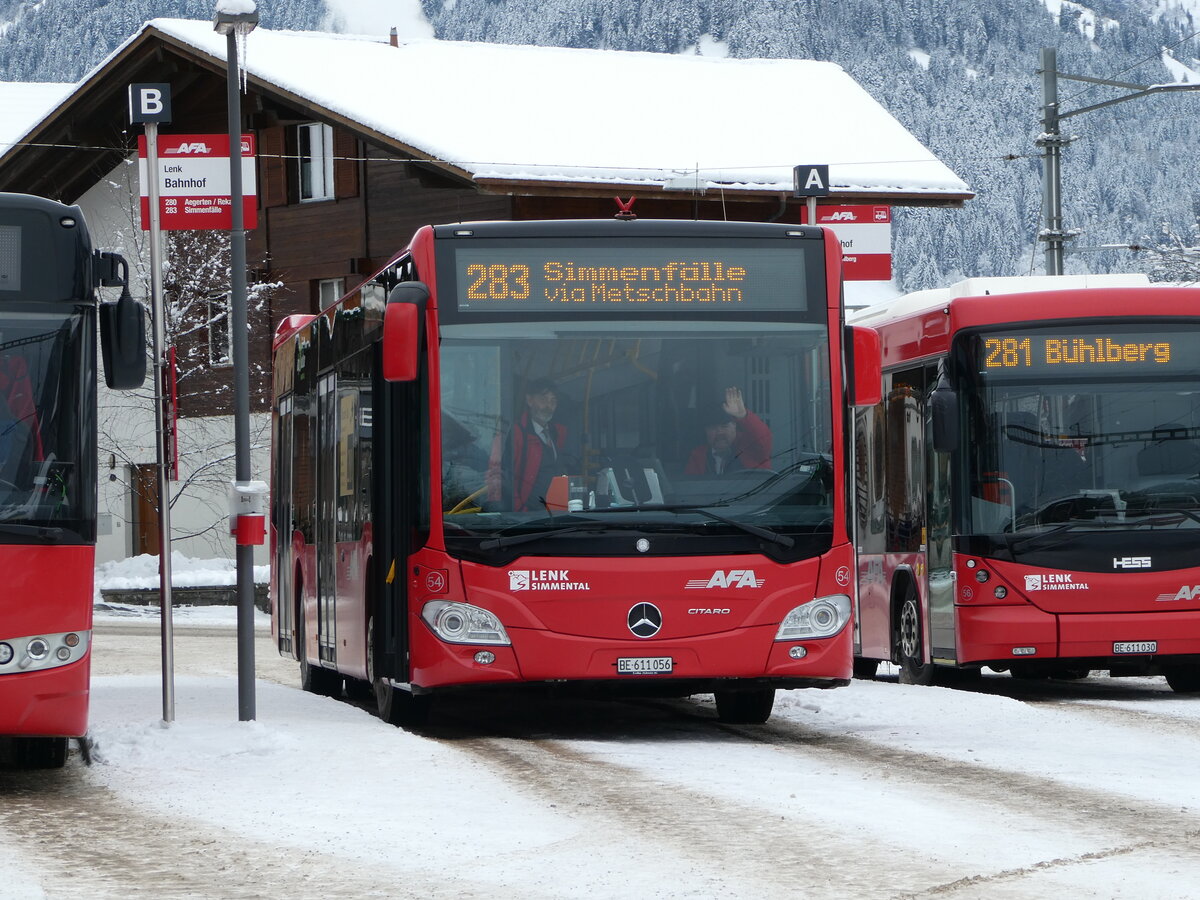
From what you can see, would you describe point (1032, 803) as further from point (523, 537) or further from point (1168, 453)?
point (1168, 453)

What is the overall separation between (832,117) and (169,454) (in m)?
33.3

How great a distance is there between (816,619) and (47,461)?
4525 mm

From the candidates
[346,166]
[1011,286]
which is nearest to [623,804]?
[1011,286]

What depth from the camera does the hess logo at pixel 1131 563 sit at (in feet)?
53.9

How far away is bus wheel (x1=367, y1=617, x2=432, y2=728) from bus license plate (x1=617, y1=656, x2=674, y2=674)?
163 cm

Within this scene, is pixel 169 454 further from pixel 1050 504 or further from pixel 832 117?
pixel 832 117

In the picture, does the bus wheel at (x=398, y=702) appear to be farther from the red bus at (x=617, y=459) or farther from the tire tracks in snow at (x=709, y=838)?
the tire tracks in snow at (x=709, y=838)

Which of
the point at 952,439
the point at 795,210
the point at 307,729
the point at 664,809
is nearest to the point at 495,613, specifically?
the point at 307,729

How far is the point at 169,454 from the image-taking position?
12977 mm

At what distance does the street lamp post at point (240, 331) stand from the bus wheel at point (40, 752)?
4.85ft

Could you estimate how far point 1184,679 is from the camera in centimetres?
1761

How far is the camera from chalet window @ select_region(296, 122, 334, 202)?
44375mm

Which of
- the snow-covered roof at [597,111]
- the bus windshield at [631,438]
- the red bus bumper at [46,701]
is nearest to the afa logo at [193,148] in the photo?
the bus windshield at [631,438]

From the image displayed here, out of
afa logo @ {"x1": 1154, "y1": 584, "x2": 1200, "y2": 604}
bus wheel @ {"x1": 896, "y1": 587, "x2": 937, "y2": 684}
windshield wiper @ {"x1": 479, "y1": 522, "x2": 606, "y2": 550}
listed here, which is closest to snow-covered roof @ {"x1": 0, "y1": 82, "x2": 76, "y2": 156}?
bus wheel @ {"x1": 896, "y1": 587, "x2": 937, "y2": 684}
